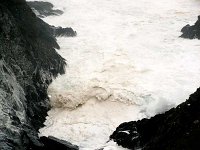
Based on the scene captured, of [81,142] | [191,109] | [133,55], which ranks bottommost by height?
[81,142]

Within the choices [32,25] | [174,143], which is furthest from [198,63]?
[174,143]

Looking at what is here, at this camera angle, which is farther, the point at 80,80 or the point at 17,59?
the point at 80,80

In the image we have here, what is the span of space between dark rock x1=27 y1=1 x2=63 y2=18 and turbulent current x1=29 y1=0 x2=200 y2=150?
1.28 m

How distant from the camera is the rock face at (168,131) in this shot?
458 inches

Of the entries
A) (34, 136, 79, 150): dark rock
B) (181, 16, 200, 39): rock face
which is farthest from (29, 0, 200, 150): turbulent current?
(34, 136, 79, 150): dark rock

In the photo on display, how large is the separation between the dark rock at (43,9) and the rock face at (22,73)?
37.9ft

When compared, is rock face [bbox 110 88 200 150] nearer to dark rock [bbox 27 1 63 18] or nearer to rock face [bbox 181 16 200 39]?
rock face [bbox 181 16 200 39]

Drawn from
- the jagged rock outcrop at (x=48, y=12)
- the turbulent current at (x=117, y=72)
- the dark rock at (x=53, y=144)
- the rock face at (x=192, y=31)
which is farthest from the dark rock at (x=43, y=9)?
the dark rock at (x=53, y=144)

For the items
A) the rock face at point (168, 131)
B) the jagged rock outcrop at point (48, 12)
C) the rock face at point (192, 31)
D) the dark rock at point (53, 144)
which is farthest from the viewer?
the jagged rock outcrop at point (48, 12)

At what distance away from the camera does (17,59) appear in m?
19.4

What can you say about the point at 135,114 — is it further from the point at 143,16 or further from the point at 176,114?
the point at 143,16

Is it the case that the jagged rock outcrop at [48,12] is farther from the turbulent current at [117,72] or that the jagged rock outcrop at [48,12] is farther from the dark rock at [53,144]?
the dark rock at [53,144]

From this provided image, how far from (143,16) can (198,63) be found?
36.4 feet

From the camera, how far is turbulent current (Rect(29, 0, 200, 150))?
19406 millimetres
